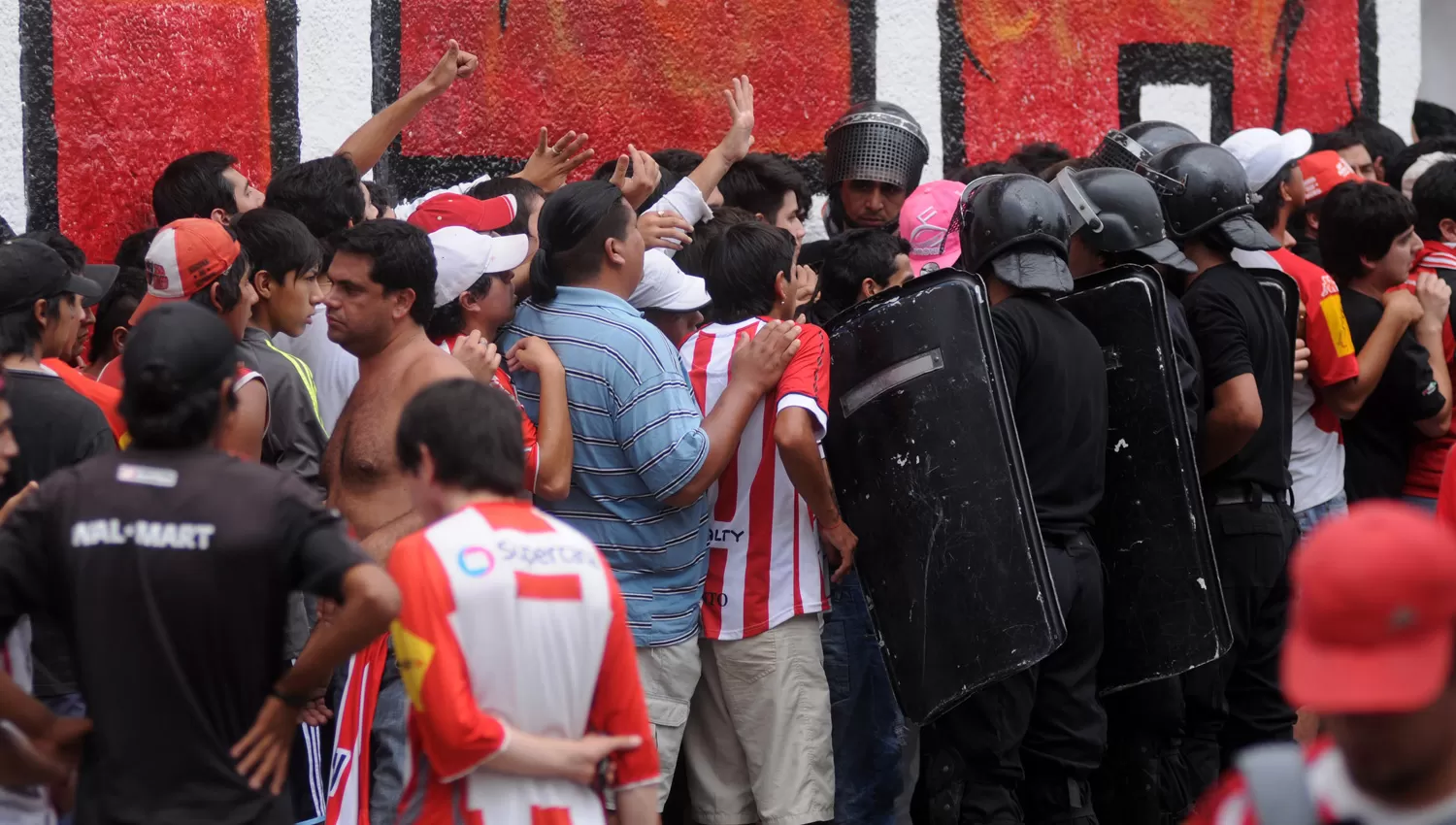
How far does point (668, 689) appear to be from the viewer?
173 inches

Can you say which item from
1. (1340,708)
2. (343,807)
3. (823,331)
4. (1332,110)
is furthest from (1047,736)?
(1332,110)

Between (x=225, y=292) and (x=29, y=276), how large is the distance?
55 cm

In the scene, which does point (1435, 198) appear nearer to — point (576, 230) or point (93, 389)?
point (576, 230)

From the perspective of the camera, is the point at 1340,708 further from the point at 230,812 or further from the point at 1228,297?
the point at 1228,297

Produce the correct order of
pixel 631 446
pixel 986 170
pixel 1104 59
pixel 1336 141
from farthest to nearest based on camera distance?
pixel 1104 59 < pixel 1336 141 < pixel 986 170 < pixel 631 446

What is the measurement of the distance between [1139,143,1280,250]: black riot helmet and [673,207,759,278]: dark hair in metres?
1.34

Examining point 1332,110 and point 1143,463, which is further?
point 1332,110

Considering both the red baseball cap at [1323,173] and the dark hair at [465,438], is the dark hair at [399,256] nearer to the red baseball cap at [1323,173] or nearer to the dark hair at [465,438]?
the dark hair at [465,438]

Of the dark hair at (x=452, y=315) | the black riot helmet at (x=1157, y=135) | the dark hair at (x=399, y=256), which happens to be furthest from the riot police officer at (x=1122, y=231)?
the dark hair at (x=399, y=256)

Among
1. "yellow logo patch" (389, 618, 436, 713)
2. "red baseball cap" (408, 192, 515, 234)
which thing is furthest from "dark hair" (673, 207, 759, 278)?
"yellow logo patch" (389, 618, 436, 713)

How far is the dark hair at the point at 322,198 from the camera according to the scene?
4918mm

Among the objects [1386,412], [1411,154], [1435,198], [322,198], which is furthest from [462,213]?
[1411,154]

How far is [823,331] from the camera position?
4543 millimetres

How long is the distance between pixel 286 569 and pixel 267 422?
1.45 meters
